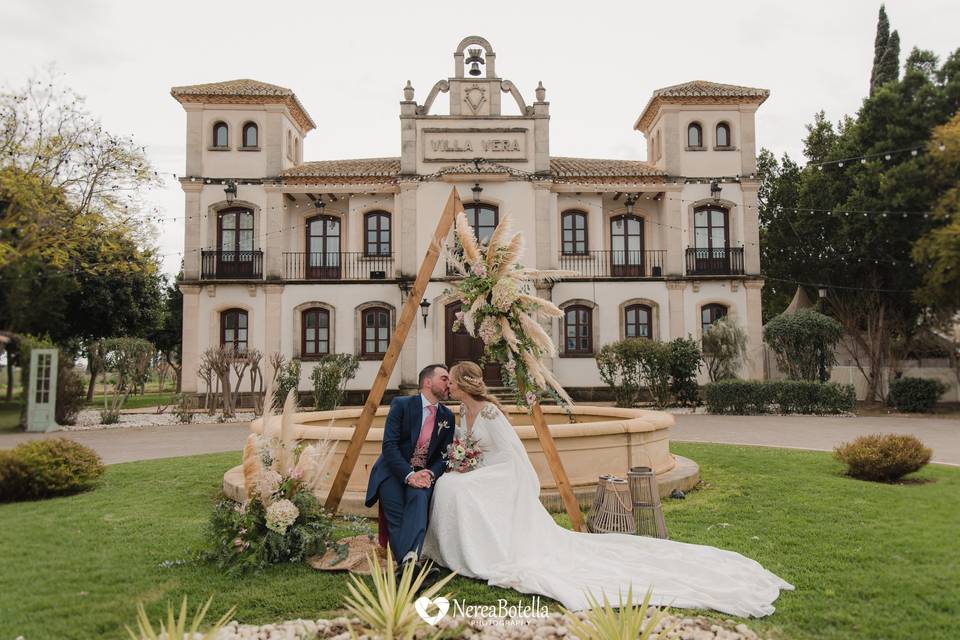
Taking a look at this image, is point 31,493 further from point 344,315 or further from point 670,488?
point 344,315

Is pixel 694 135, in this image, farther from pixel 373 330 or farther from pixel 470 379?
pixel 470 379

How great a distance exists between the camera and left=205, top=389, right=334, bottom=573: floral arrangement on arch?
4.84 meters

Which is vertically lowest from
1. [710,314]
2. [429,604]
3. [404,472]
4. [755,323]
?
[429,604]

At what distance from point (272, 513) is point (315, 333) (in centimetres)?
1832

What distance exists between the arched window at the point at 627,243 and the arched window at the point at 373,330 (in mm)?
8383

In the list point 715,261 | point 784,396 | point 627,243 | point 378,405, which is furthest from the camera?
point 627,243

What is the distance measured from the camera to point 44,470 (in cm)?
790

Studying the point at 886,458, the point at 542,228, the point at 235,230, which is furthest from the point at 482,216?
the point at 886,458

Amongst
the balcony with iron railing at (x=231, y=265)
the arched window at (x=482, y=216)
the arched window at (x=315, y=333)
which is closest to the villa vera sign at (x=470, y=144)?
the arched window at (x=482, y=216)

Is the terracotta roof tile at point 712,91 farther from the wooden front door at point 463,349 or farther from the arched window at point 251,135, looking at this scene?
the arched window at point 251,135

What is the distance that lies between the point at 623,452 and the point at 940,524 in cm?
293

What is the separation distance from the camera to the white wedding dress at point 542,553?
420cm

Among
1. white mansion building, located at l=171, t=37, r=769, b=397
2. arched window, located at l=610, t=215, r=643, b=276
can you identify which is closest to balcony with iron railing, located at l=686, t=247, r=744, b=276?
white mansion building, located at l=171, t=37, r=769, b=397

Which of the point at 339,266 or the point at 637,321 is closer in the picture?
the point at 637,321
